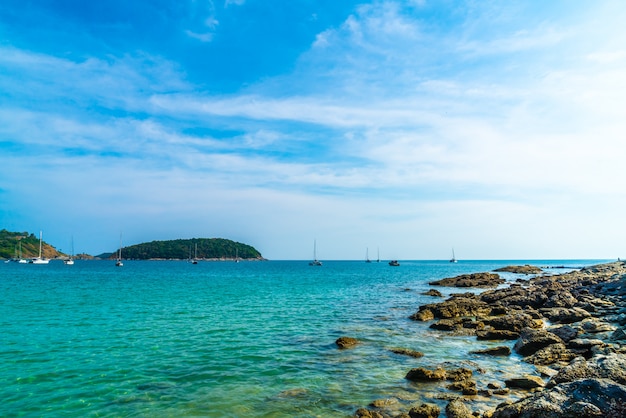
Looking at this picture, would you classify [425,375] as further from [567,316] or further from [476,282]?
[476,282]

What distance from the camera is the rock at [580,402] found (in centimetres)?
871

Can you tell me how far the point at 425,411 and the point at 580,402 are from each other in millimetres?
4262

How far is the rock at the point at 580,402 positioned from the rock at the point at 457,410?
1.81 m

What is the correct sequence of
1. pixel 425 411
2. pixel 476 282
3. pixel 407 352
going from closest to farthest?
pixel 425 411 < pixel 407 352 < pixel 476 282

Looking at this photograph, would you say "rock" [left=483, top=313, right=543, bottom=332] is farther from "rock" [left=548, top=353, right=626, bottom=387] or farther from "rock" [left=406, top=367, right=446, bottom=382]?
"rock" [left=548, top=353, right=626, bottom=387]

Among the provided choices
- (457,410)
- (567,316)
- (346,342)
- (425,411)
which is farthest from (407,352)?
(567,316)

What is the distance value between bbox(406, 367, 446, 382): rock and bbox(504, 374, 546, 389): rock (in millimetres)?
2419

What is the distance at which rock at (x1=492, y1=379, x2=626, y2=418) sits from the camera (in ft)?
28.6

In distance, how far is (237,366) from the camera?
17.8 meters

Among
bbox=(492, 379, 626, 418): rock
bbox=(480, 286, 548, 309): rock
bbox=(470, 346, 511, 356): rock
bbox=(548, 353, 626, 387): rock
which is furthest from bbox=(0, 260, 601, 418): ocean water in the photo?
bbox=(480, 286, 548, 309): rock

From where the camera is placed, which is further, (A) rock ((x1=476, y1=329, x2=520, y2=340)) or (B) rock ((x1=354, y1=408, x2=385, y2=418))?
(A) rock ((x1=476, y1=329, x2=520, y2=340))

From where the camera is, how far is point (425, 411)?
38.5 feet

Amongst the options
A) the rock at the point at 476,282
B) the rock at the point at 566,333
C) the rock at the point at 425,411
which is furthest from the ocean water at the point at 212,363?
the rock at the point at 476,282

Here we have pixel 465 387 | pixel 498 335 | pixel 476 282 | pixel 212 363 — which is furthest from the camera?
pixel 476 282
